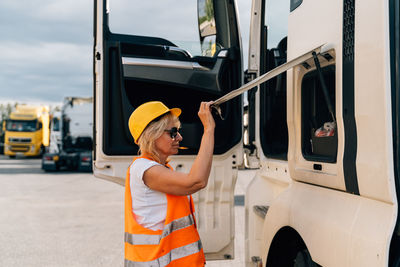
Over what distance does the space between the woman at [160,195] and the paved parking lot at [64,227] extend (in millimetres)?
3345

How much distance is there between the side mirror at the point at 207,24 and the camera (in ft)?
13.2

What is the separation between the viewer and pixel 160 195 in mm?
2395

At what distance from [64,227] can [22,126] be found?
25.3 metres

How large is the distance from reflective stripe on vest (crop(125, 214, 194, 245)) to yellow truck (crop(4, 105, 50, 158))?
101 ft

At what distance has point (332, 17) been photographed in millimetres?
2240

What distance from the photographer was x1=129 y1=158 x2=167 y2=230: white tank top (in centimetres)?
238

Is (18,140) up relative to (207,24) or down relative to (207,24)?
down

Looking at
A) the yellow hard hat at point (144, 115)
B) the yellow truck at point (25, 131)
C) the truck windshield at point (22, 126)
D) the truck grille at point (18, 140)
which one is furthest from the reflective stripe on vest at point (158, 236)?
the truck grille at point (18, 140)

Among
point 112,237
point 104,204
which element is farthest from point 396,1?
point 104,204

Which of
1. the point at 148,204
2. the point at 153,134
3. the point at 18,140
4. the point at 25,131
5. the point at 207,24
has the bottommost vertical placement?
the point at 148,204

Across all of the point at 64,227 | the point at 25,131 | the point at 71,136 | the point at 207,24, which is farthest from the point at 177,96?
the point at 25,131

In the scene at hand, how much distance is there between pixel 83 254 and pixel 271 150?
3597 mm

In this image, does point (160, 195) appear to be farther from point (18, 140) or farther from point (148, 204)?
point (18, 140)

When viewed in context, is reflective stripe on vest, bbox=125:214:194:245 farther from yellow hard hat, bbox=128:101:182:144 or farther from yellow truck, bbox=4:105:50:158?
yellow truck, bbox=4:105:50:158
